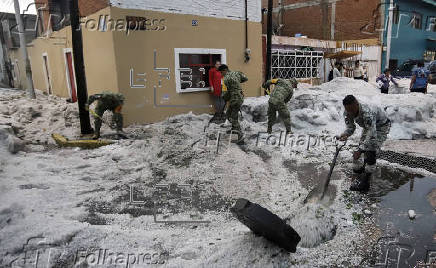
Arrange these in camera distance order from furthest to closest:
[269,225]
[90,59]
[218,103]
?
[218,103]
[90,59]
[269,225]

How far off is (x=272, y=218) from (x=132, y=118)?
573cm

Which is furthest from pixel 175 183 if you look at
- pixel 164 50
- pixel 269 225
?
pixel 164 50

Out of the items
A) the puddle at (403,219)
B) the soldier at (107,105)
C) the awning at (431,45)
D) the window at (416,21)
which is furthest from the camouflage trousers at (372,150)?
the awning at (431,45)

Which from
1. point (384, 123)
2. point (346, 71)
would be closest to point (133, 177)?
point (384, 123)

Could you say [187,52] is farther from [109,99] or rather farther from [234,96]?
[109,99]

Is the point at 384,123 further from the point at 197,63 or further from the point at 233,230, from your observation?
the point at 197,63

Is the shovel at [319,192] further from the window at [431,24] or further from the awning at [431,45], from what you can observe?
the window at [431,24]

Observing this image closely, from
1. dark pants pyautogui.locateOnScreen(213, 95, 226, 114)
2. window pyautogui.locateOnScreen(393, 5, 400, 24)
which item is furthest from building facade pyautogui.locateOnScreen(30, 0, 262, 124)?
window pyautogui.locateOnScreen(393, 5, 400, 24)

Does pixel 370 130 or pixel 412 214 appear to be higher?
pixel 370 130

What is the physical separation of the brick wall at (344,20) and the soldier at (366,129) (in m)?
14.9

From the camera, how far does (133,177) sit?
4629mm

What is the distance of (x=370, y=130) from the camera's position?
12.5 feet

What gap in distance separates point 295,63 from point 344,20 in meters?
9.08

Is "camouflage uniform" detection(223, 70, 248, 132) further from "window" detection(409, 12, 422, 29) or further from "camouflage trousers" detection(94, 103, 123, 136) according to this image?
"window" detection(409, 12, 422, 29)
